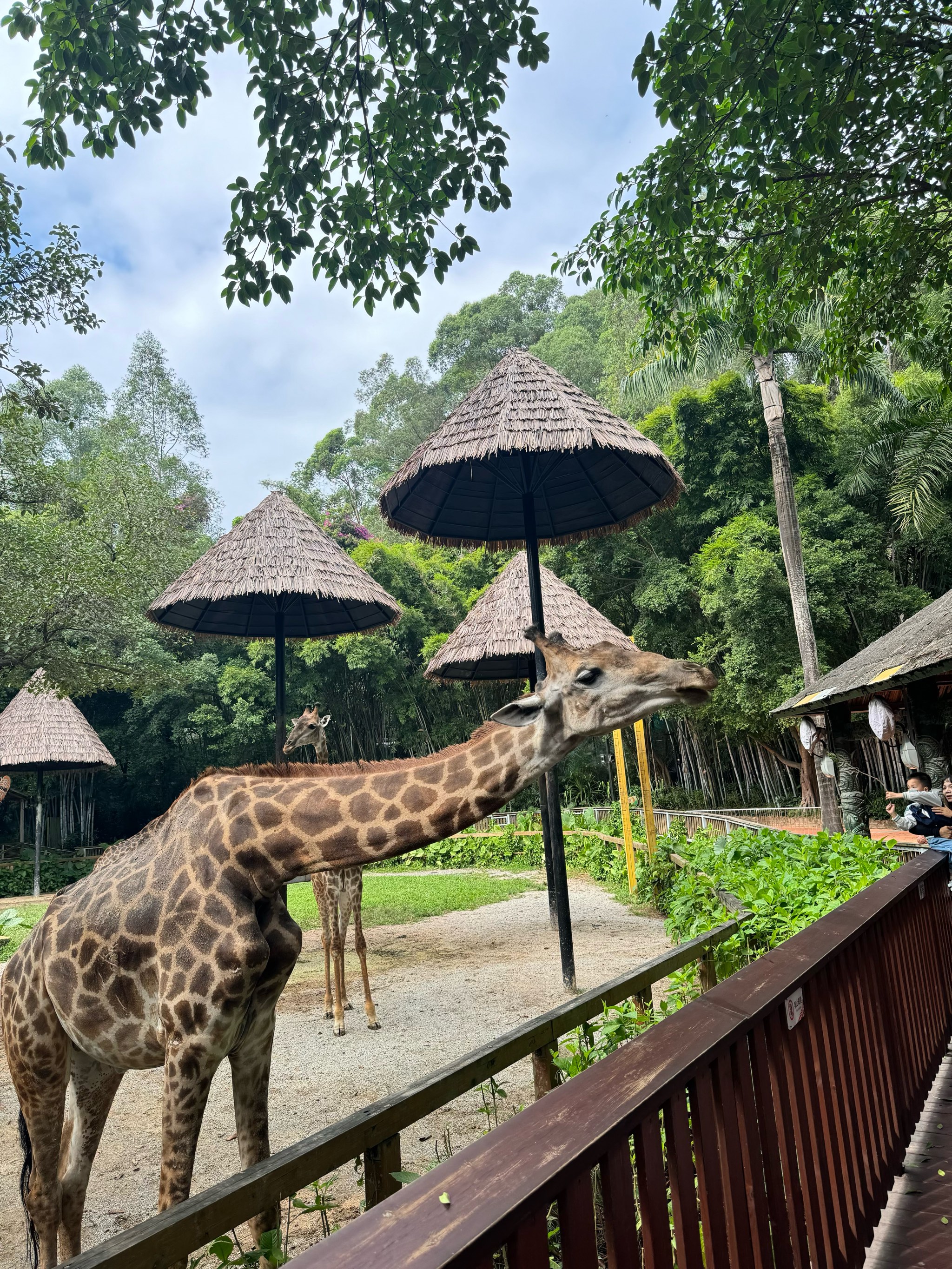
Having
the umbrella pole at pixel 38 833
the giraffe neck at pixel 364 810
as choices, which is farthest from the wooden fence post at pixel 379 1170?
the umbrella pole at pixel 38 833

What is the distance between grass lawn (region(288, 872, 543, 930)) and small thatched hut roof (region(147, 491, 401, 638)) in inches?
158

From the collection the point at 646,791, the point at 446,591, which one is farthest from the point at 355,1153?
the point at 446,591

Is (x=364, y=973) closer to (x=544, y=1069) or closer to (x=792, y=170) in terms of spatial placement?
(x=544, y=1069)

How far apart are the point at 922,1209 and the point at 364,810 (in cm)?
234

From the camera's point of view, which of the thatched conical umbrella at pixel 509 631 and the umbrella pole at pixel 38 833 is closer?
the thatched conical umbrella at pixel 509 631

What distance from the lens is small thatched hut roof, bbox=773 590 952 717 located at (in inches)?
265

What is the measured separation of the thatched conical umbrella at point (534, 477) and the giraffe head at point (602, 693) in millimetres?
2632

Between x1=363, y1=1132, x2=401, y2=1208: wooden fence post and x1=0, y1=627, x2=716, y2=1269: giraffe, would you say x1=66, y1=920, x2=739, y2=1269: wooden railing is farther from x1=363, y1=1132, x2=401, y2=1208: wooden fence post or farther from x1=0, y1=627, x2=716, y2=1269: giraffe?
x1=0, y1=627, x2=716, y2=1269: giraffe

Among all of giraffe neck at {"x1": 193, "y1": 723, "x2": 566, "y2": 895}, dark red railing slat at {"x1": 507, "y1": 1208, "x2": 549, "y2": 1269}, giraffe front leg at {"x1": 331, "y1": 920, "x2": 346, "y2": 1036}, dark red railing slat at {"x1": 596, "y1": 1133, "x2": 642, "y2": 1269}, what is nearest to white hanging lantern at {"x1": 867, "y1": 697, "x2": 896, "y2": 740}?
giraffe front leg at {"x1": 331, "y1": 920, "x2": 346, "y2": 1036}

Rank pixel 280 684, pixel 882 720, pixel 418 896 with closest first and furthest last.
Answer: pixel 280 684
pixel 882 720
pixel 418 896

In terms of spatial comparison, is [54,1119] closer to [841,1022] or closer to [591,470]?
[841,1022]

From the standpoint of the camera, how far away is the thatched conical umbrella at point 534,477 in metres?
5.86

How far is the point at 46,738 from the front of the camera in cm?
1805

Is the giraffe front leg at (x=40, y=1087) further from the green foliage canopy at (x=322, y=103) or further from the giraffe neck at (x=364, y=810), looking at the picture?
the green foliage canopy at (x=322, y=103)
